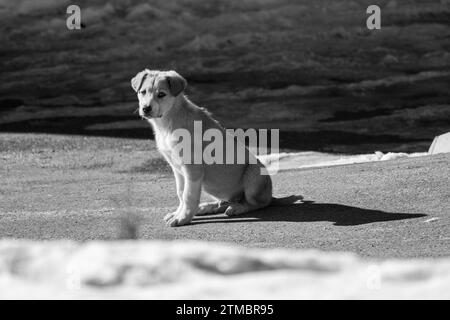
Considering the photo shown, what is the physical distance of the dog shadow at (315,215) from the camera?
7301mm

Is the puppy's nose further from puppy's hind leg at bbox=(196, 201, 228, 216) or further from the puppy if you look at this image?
puppy's hind leg at bbox=(196, 201, 228, 216)

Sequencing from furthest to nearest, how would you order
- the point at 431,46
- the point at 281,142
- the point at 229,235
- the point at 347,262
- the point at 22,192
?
1. the point at 431,46
2. the point at 281,142
3. the point at 22,192
4. the point at 229,235
5. the point at 347,262

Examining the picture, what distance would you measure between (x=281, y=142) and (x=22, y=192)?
4199 millimetres

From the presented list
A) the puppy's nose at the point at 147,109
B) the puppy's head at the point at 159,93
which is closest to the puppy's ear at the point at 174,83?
the puppy's head at the point at 159,93

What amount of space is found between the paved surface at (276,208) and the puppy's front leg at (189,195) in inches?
4.3

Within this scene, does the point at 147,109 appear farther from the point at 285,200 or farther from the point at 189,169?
the point at 285,200

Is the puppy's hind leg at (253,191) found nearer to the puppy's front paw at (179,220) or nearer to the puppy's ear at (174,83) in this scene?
the puppy's front paw at (179,220)

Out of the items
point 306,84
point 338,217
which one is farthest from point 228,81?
point 338,217

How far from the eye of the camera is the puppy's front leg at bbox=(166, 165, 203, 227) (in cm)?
721

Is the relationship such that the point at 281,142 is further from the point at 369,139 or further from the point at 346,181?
the point at 346,181

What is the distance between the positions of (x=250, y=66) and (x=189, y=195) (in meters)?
9.89

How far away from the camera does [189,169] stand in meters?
7.21

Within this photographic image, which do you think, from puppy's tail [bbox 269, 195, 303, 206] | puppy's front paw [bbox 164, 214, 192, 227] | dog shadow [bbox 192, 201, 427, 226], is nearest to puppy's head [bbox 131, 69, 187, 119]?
puppy's front paw [bbox 164, 214, 192, 227]
